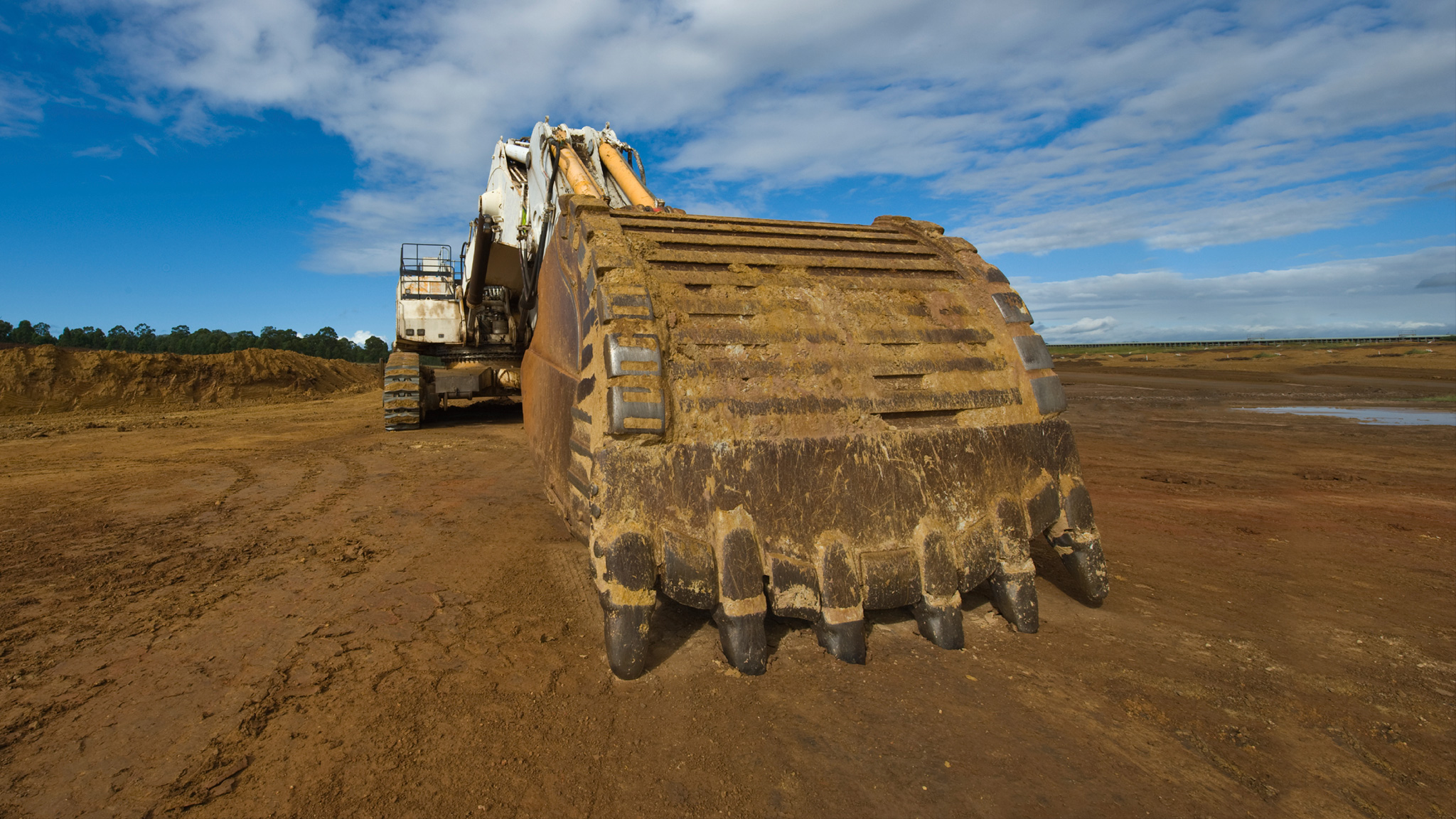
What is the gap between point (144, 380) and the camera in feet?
52.4

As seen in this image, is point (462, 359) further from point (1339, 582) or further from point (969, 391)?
point (1339, 582)

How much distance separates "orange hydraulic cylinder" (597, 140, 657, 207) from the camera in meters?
6.49

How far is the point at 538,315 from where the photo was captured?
15.0 ft

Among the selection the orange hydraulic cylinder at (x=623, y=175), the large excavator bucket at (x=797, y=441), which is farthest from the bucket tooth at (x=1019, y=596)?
the orange hydraulic cylinder at (x=623, y=175)

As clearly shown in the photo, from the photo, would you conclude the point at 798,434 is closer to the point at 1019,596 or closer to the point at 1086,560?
the point at 1019,596

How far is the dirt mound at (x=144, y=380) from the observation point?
1402cm

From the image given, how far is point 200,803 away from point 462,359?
9.56m

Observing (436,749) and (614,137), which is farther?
(614,137)

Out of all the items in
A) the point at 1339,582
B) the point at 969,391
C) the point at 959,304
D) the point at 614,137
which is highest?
the point at 614,137

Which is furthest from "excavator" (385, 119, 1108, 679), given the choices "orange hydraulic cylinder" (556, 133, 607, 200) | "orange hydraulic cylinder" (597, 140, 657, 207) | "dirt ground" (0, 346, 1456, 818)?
"orange hydraulic cylinder" (597, 140, 657, 207)

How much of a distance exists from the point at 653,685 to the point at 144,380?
2000 centimetres

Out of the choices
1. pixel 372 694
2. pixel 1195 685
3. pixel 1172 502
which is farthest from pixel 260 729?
pixel 1172 502

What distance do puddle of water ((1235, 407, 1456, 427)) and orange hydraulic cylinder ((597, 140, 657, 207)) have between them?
A: 12067 millimetres

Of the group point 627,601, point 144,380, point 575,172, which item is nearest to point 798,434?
point 627,601
